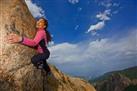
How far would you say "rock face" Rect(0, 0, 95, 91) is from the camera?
12781 mm

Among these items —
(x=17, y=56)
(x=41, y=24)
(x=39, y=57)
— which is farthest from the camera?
(x=41, y=24)

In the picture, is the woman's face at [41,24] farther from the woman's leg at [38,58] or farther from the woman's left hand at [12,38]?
the woman's leg at [38,58]

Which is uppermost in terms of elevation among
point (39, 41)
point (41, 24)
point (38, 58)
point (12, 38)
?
point (41, 24)

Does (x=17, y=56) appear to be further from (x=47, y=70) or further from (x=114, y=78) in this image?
(x=114, y=78)

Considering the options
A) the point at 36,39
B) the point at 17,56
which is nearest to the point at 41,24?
the point at 36,39

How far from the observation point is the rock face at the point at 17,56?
12.8m

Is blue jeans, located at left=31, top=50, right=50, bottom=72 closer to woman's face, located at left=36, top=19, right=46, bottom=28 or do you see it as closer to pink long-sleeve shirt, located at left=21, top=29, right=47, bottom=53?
pink long-sleeve shirt, located at left=21, top=29, right=47, bottom=53

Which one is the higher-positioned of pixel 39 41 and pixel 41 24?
pixel 41 24

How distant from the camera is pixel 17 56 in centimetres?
1294

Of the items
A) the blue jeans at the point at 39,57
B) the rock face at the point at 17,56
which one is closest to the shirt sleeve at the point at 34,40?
the rock face at the point at 17,56

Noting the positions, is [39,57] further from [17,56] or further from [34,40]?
[17,56]

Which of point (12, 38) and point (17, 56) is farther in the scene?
point (12, 38)

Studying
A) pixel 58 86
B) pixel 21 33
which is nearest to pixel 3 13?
pixel 21 33

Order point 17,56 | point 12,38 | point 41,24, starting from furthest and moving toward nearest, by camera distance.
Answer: point 41,24
point 12,38
point 17,56
